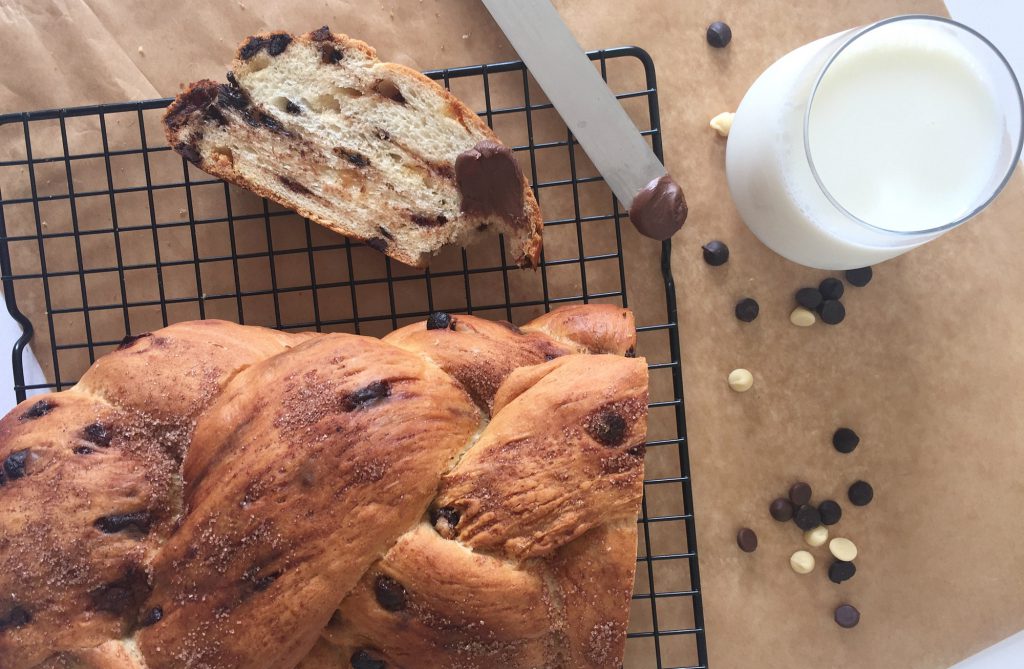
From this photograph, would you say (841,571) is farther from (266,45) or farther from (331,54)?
(266,45)

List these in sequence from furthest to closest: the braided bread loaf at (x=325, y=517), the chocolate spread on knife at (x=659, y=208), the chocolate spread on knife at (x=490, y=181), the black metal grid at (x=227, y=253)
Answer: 1. the black metal grid at (x=227, y=253)
2. the chocolate spread on knife at (x=659, y=208)
3. the chocolate spread on knife at (x=490, y=181)
4. the braided bread loaf at (x=325, y=517)

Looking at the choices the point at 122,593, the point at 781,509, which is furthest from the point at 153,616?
the point at 781,509

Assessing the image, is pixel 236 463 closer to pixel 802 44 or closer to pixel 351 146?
pixel 351 146

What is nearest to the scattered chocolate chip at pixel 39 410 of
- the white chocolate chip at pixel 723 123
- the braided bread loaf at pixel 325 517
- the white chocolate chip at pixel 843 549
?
the braided bread loaf at pixel 325 517

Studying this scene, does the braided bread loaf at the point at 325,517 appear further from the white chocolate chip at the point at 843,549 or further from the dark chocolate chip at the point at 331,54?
the white chocolate chip at the point at 843,549

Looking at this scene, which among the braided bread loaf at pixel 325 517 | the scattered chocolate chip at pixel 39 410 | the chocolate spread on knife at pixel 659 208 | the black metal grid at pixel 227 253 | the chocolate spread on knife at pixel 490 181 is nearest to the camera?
the braided bread loaf at pixel 325 517

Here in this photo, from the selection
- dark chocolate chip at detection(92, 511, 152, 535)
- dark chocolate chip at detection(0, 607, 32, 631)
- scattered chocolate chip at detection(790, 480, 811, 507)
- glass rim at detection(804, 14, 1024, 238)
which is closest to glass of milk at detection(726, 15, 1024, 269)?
glass rim at detection(804, 14, 1024, 238)

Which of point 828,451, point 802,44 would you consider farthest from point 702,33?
point 828,451
